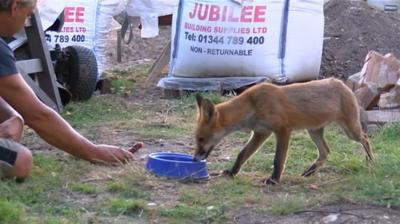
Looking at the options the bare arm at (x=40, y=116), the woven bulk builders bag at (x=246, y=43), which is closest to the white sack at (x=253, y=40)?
the woven bulk builders bag at (x=246, y=43)

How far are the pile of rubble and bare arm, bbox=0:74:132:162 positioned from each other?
3455 millimetres

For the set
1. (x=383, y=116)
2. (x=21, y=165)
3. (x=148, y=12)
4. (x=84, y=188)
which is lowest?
(x=148, y=12)

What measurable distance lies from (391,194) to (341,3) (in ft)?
30.0

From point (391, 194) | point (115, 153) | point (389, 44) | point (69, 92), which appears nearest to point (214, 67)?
point (69, 92)

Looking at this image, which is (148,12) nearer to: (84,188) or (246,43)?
(246,43)

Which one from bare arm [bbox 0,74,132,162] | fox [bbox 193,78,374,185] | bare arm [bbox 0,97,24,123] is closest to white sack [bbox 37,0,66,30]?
fox [bbox 193,78,374,185]

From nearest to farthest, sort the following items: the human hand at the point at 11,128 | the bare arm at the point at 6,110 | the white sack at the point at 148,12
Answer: the human hand at the point at 11,128 < the bare arm at the point at 6,110 < the white sack at the point at 148,12

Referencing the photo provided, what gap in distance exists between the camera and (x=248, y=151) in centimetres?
650

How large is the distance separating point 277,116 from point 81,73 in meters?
3.72

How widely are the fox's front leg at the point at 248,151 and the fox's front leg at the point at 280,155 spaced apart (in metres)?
0.22

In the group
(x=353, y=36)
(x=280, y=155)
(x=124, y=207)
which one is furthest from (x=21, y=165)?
(x=353, y=36)

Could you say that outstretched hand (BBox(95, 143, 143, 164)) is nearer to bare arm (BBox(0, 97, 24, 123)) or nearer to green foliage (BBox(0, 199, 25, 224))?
bare arm (BBox(0, 97, 24, 123))

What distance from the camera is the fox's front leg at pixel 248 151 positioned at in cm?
636

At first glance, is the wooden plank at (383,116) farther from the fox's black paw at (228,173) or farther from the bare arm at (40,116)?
the bare arm at (40,116)
